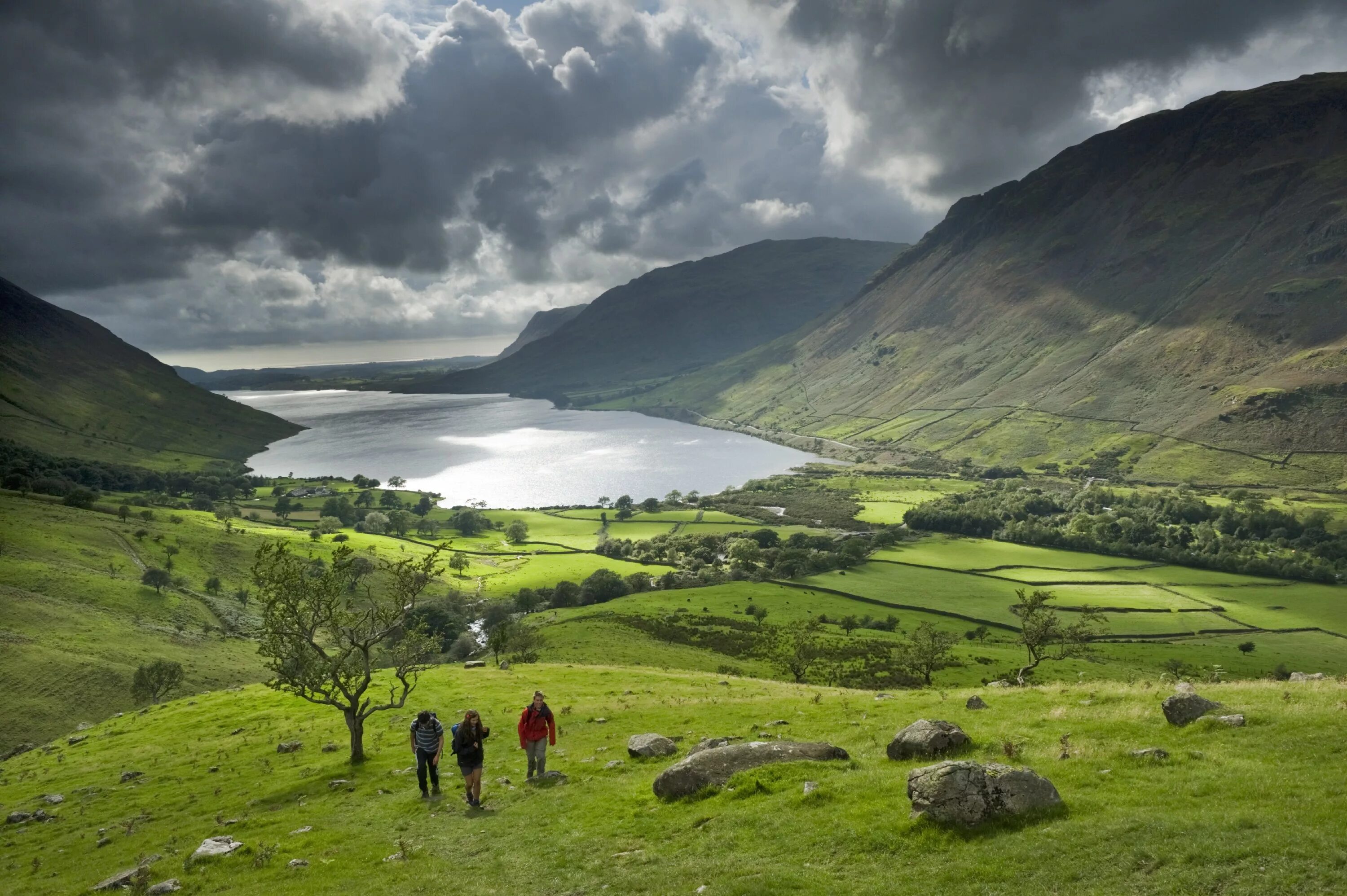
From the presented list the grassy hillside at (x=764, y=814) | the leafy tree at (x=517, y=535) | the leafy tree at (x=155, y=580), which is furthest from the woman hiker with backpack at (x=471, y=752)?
the leafy tree at (x=517, y=535)

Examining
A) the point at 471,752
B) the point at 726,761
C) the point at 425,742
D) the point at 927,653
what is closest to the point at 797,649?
the point at 927,653

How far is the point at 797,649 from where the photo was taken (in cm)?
7619

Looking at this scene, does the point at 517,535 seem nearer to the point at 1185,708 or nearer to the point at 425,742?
the point at 425,742

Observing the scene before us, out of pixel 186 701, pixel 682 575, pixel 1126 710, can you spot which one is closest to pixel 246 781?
pixel 186 701

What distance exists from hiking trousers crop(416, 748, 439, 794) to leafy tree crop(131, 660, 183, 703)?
188ft

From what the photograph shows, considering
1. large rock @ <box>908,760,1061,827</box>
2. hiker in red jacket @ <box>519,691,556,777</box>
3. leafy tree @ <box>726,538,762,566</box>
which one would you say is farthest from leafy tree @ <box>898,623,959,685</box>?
leafy tree @ <box>726,538,762,566</box>

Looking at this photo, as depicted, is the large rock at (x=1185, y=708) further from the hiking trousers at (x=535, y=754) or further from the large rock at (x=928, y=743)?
the hiking trousers at (x=535, y=754)

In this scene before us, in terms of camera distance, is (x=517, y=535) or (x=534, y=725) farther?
A: (x=517, y=535)

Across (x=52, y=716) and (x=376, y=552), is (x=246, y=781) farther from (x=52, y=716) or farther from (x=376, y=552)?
(x=376, y=552)

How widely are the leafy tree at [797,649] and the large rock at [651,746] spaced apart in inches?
1582

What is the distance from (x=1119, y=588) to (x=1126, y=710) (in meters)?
116

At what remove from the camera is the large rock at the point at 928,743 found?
864 inches

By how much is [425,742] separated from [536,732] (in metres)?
4.02

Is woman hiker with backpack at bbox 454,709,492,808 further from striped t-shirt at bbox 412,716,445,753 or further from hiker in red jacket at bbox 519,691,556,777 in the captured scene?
hiker in red jacket at bbox 519,691,556,777
